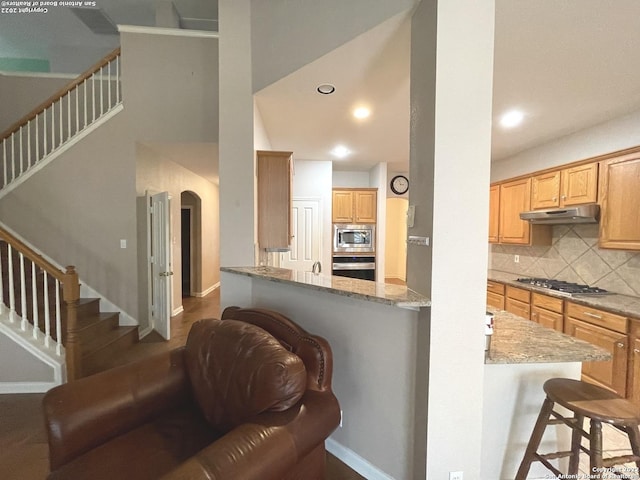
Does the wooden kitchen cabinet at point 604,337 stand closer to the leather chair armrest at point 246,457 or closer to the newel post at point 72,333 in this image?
the leather chair armrest at point 246,457

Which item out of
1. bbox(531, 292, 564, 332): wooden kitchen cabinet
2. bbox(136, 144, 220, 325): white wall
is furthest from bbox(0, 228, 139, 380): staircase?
bbox(531, 292, 564, 332): wooden kitchen cabinet

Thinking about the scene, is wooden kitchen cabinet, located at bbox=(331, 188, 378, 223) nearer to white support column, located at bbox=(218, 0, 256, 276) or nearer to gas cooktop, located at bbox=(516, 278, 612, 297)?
gas cooktop, located at bbox=(516, 278, 612, 297)

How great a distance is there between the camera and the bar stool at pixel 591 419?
47.2 inches

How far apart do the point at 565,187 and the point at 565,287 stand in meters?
1.09

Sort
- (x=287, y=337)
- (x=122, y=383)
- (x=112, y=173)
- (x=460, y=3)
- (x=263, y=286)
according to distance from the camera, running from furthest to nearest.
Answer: (x=112, y=173)
(x=263, y=286)
(x=287, y=337)
(x=122, y=383)
(x=460, y=3)

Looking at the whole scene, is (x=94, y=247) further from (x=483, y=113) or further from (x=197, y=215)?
(x=483, y=113)

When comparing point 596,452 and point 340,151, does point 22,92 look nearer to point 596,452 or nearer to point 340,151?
point 340,151

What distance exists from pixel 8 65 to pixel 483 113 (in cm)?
730

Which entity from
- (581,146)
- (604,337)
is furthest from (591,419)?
(581,146)

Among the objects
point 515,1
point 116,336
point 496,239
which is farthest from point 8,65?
point 496,239

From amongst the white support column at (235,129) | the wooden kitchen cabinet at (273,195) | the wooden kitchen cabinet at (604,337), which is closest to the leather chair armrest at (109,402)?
the white support column at (235,129)

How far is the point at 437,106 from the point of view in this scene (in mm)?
1335

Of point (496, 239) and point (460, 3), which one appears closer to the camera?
point (460, 3)

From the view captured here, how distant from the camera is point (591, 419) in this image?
1.23 metres
